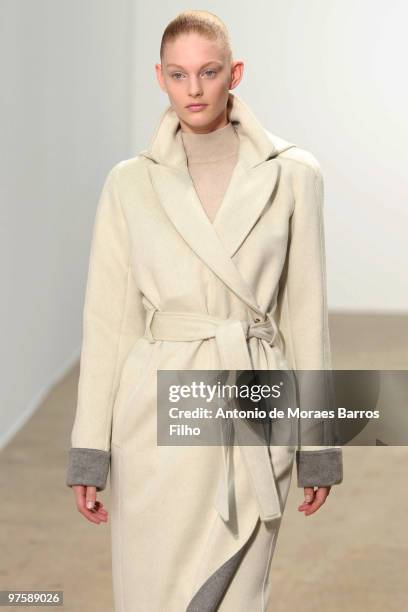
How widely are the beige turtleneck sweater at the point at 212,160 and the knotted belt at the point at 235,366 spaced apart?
197mm

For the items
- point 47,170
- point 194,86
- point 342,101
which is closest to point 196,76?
point 194,86

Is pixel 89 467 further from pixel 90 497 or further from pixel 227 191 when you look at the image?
pixel 227 191

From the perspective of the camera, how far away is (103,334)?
1.98m

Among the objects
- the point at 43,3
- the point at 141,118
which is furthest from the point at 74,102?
the point at 141,118

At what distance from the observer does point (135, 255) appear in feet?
6.33

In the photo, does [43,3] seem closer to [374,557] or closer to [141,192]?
[374,557]

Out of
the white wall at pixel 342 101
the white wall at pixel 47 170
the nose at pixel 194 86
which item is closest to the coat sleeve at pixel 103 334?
the nose at pixel 194 86

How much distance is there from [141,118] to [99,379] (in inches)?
269

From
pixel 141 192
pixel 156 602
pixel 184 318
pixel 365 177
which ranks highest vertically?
pixel 141 192

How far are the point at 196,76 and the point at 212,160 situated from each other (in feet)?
0.57

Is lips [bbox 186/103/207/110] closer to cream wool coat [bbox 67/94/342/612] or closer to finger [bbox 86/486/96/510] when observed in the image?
cream wool coat [bbox 67/94/342/612]

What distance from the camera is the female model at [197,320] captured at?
187 cm

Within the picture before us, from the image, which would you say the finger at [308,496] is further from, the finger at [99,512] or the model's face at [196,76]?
the model's face at [196,76]

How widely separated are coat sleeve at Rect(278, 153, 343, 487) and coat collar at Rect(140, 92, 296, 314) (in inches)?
2.6
